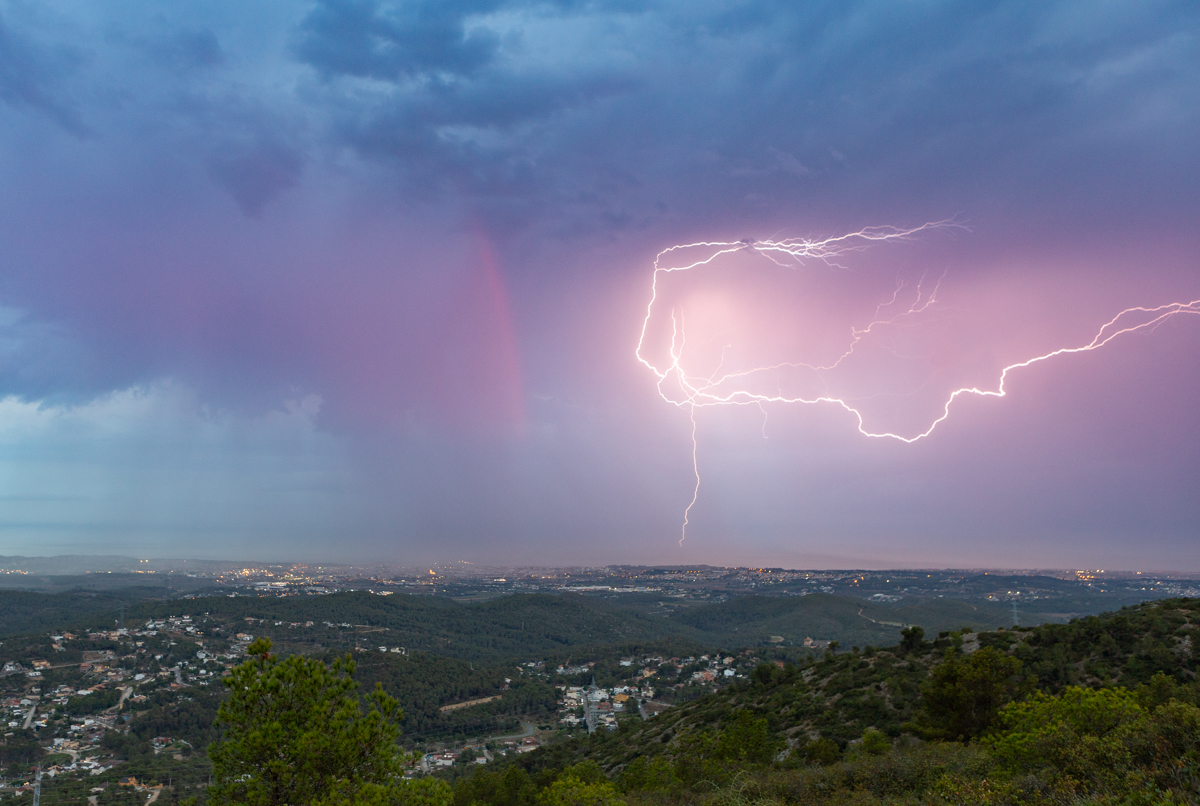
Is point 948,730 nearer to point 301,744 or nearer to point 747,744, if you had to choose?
point 747,744

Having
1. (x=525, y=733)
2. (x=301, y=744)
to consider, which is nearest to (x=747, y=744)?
(x=301, y=744)

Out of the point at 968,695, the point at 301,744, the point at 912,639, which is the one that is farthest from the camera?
the point at 912,639

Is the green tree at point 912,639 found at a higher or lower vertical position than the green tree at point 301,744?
lower

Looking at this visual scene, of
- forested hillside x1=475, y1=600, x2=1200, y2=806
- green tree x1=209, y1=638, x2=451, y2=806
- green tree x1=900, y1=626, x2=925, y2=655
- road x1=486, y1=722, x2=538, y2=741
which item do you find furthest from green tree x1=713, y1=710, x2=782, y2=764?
road x1=486, y1=722, x2=538, y2=741

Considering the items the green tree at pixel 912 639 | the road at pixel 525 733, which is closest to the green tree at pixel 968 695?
the green tree at pixel 912 639

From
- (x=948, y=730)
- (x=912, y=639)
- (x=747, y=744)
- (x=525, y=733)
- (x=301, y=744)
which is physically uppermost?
(x=301, y=744)

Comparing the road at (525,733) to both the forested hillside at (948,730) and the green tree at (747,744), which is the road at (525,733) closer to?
the forested hillside at (948,730)

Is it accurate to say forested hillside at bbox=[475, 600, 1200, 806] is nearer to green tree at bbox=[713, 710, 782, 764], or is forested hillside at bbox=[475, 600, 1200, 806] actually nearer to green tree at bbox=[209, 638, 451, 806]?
green tree at bbox=[713, 710, 782, 764]
